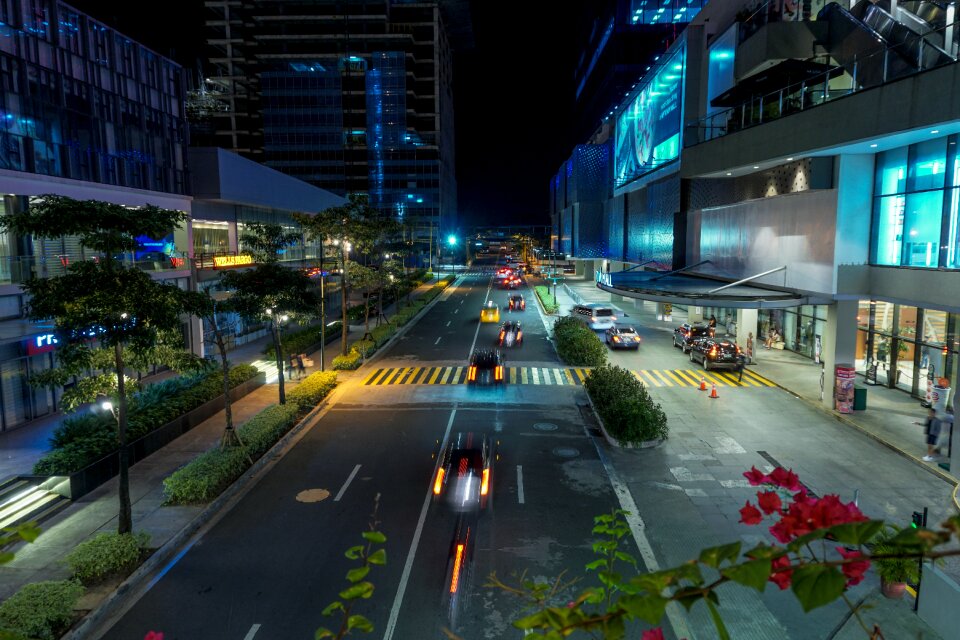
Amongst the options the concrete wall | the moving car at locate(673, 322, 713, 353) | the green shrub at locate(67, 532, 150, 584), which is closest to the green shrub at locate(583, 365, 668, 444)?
the concrete wall

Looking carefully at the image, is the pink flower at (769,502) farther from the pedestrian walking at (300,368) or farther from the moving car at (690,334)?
the moving car at (690,334)

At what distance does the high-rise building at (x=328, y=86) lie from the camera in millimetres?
113812

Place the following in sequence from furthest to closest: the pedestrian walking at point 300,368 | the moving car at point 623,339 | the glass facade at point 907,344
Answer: the moving car at point 623,339 < the pedestrian walking at point 300,368 < the glass facade at point 907,344

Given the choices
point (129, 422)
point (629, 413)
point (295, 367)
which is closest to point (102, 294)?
point (129, 422)

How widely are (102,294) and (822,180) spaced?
2279 centimetres

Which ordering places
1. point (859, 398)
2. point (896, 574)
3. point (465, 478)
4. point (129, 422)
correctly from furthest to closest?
point (859, 398) < point (129, 422) < point (465, 478) < point (896, 574)

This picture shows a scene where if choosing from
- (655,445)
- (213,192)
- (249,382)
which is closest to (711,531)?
(655,445)

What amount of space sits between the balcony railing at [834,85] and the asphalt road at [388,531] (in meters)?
14.3

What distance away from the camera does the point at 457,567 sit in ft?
40.0

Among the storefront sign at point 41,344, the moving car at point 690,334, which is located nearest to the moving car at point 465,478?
the storefront sign at point 41,344

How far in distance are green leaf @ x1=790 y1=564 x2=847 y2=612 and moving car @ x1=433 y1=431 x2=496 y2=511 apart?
527 inches

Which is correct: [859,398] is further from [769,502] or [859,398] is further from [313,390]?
[769,502]

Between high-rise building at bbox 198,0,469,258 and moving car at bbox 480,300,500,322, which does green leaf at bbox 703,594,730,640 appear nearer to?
moving car at bbox 480,300,500,322

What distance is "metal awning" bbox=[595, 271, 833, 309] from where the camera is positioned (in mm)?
22625
